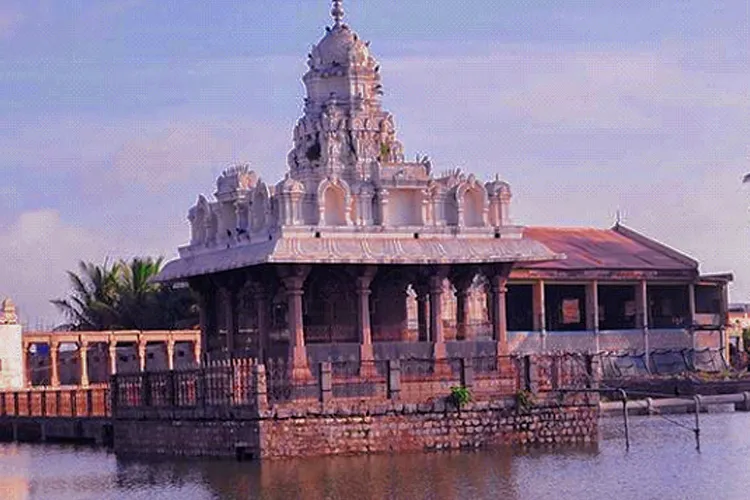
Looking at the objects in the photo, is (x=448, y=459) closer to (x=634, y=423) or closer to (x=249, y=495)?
(x=249, y=495)

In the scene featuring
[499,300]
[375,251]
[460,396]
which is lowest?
[460,396]

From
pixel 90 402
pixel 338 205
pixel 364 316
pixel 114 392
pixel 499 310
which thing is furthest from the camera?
pixel 90 402

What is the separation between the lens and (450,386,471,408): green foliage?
38.4 m

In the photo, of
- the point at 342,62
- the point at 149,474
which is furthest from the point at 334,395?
the point at 342,62

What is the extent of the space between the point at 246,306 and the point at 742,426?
14.8m

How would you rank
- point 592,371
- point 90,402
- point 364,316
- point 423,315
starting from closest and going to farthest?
point 364,316 → point 592,371 → point 423,315 → point 90,402

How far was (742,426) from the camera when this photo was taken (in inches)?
1914

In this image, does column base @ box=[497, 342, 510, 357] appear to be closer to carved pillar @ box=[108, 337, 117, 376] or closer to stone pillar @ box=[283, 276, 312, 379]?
stone pillar @ box=[283, 276, 312, 379]

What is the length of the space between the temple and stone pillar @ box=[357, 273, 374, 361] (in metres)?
0.03

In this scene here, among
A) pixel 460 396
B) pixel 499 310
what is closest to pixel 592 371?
pixel 499 310

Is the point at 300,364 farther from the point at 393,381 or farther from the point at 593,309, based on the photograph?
the point at 593,309

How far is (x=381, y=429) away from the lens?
124ft

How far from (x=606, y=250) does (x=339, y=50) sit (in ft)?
93.2

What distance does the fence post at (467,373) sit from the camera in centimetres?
3903
